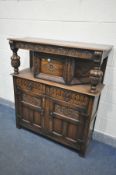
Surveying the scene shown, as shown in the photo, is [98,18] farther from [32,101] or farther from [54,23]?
[32,101]

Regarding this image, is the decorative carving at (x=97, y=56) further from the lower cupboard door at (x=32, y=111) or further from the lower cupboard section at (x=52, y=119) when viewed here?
the lower cupboard door at (x=32, y=111)

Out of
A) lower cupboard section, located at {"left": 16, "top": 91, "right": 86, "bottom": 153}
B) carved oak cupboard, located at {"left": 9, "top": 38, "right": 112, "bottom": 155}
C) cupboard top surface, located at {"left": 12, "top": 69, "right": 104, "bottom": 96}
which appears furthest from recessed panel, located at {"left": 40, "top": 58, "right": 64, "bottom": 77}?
lower cupboard section, located at {"left": 16, "top": 91, "right": 86, "bottom": 153}

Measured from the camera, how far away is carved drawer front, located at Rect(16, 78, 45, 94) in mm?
1687

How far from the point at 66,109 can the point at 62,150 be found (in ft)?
1.89

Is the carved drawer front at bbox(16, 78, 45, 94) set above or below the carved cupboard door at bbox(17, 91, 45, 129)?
above

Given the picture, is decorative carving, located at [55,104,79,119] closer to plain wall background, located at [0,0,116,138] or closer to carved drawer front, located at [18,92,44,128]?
carved drawer front, located at [18,92,44,128]

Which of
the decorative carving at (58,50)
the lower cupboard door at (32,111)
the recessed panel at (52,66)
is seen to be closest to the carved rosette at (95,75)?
the decorative carving at (58,50)

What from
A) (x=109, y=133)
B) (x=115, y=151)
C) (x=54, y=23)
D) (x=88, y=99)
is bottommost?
(x=115, y=151)

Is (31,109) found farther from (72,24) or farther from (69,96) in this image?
(72,24)

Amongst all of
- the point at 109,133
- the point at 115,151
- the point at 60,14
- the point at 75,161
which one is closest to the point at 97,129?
the point at 109,133

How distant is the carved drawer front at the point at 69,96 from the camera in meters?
1.49

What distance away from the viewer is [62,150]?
1.84 metres

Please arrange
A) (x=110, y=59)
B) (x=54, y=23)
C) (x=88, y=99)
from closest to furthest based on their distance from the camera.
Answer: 1. (x=88, y=99)
2. (x=110, y=59)
3. (x=54, y=23)

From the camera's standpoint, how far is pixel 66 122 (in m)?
1.69
